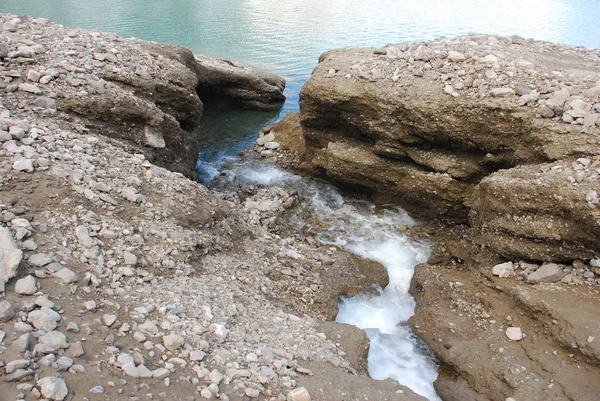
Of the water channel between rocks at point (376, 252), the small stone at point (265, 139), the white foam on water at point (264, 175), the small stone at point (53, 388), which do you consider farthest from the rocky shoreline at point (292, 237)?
the small stone at point (265, 139)

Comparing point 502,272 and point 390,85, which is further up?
point 390,85

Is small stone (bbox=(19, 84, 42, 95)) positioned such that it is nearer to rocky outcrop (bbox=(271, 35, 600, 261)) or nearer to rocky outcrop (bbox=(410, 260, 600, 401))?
rocky outcrop (bbox=(271, 35, 600, 261))

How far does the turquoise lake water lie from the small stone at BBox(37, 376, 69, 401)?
1740 centimetres

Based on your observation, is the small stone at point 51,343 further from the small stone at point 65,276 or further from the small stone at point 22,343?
the small stone at point 65,276

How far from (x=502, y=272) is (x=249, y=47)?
27.0 m

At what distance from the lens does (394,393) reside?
234 inches

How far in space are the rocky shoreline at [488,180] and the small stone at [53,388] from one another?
6.08 meters

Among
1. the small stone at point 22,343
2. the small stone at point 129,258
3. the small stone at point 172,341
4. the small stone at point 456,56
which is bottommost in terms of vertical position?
the small stone at point 129,258

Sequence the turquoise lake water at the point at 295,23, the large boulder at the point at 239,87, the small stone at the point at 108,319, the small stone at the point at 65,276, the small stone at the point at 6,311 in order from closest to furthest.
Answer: the small stone at the point at 6,311, the small stone at the point at 108,319, the small stone at the point at 65,276, the large boulder at the point at 239,87, the turquoise lake water at the point at 295,23

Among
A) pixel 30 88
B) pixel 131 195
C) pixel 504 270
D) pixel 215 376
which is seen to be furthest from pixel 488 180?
pixel 30 88

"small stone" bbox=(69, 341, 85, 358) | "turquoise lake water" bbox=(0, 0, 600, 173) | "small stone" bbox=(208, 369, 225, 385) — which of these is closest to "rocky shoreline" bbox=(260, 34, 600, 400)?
"small stone" bbox=(208, 369, 225, 385)

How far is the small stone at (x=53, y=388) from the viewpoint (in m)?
3.84

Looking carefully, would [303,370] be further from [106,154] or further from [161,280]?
[106,154]

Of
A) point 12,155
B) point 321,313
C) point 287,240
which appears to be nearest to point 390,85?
point 287,240
